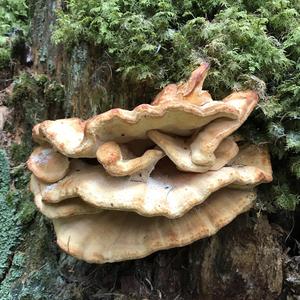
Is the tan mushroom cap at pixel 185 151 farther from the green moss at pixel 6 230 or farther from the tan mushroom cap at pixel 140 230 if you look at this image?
the green moss at pixel 6 230

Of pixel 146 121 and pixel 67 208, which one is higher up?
pixel 146 121

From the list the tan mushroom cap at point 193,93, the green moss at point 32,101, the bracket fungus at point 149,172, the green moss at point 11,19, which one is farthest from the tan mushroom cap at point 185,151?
the green moss at point 11,19

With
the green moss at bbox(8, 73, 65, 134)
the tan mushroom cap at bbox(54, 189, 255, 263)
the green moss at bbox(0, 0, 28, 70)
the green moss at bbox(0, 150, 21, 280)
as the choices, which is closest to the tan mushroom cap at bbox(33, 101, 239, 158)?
the tan mushroom cap at bbox(54, 189, 255, 263)

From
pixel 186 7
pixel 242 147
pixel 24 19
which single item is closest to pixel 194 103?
pixel 242 147

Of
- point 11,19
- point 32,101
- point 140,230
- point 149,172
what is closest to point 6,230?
point 32,101

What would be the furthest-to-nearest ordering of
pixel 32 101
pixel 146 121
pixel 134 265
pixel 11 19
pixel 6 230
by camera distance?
1. pixel 11 19
2. pixel 32 101
3. pixel 6 230
4. pixel 134 265
5. pixel 146 121

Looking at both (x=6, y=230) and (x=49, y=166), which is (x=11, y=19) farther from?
(x=49, y=166)
